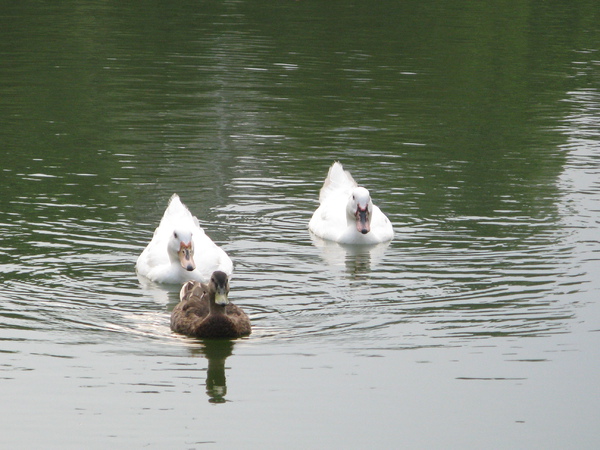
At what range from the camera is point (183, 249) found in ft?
46.5

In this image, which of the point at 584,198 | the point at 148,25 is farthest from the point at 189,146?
the point at 148,25

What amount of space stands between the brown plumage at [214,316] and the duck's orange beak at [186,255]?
1.56 m

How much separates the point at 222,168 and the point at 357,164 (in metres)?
2.13

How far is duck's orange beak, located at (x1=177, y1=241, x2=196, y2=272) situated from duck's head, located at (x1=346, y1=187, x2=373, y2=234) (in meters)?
2.80

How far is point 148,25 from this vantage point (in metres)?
39.6

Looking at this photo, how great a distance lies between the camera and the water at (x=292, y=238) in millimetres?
10789

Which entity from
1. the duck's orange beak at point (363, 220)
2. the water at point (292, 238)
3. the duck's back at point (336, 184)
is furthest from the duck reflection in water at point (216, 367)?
the duck's back at point (336, 184)

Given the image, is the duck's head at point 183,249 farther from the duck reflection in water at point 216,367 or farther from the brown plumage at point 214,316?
the duck reflection in water at point 216,367

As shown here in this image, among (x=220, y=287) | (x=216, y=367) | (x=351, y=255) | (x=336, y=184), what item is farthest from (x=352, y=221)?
(x=216, y=367)

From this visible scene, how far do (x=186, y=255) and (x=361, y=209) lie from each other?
2.92 meters

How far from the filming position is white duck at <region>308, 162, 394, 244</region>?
16391 mm

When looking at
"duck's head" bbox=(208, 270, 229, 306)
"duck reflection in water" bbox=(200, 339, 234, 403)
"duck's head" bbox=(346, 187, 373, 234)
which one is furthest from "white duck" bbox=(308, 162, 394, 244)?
"duck reflection in water" bbox=(200, 339, 234, 403)

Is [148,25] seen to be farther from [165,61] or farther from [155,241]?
[155,241]

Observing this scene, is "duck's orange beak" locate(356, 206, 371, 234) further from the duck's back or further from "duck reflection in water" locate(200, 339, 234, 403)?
"duck reflection in water" locate(200, 339, 234, 403)
